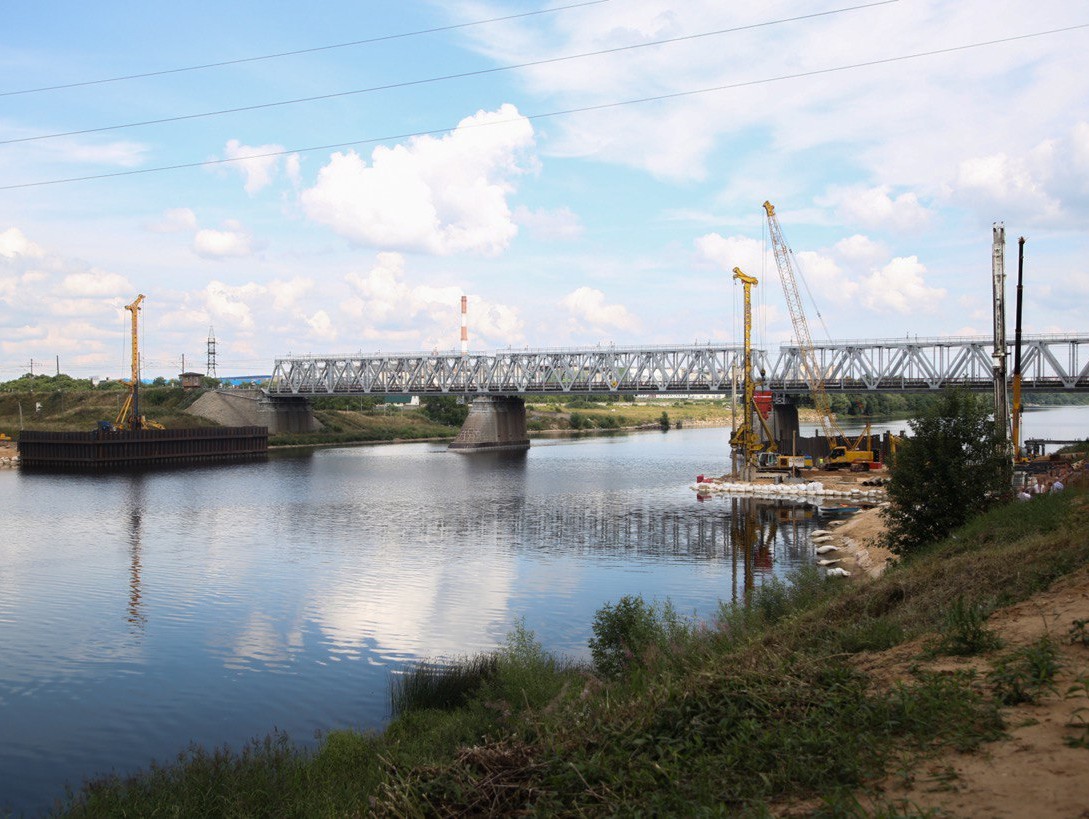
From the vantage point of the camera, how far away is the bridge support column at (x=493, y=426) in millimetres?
121250

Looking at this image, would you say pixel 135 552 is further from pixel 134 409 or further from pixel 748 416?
pixel 134 409

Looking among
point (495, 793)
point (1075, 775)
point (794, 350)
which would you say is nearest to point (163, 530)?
point (495, 793)

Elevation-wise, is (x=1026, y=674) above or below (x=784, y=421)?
below

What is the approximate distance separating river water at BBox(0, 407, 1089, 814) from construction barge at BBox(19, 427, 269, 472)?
2229 centimetres

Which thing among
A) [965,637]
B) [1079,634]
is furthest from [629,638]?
[1079,634]

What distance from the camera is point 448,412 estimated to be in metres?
160

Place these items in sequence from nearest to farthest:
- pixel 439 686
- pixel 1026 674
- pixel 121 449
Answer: pixel 1026 674 < pixel 439 686 < pixel 121 449

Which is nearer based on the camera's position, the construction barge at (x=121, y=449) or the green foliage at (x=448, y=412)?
the construction barge at (x=121, y=449)

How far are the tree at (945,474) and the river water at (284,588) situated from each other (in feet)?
19.8

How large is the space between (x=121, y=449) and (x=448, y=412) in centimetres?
7077

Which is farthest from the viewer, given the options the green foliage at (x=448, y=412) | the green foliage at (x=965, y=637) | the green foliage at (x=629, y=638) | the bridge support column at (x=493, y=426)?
the green foliage at (x=448, y=412)

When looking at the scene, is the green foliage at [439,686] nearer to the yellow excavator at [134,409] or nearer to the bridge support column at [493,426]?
the yellow excavator at [134,409]

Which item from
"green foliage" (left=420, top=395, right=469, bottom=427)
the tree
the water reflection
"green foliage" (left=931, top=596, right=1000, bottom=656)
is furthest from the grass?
"green foliage" (left=420, top=395, right=469, bottom=427)

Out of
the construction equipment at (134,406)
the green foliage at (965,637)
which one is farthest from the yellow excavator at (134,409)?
the green foliage at (965,637)
